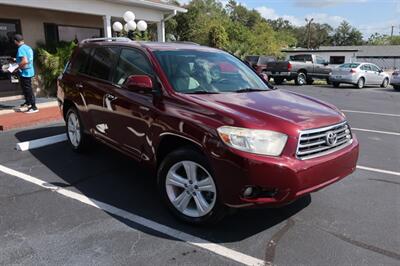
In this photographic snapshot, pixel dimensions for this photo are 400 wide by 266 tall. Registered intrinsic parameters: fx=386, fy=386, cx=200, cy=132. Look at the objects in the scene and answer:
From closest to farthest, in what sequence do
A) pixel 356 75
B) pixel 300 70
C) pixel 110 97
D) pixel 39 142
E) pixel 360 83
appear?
pixel 110 97 → pixel 39 142 → pixel 356 75 → pixel 360 83 → pixel 300 70

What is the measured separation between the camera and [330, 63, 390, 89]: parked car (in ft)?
71.4

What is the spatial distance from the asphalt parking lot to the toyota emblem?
85 cm

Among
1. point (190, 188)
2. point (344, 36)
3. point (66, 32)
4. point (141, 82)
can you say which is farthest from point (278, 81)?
point (344, 36)

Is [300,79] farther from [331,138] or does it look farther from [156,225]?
[156,225]

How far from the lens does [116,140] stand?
192 inches

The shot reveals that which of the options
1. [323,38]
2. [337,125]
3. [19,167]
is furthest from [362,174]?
[323,38]

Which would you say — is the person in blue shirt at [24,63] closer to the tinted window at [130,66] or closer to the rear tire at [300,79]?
the tinted window at [130,66]

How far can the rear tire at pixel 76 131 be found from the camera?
19.7 feet

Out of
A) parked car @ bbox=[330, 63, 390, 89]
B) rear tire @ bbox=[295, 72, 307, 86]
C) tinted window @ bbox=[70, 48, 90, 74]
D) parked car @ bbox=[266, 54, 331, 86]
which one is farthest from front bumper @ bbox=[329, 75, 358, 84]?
tinted window @ bbox=[70, 48, 90, 74]

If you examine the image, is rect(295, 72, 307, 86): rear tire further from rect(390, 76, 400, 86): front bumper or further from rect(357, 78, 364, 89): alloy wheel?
rect(390, 76, 400, 86): front bumper

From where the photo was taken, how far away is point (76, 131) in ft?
20.2

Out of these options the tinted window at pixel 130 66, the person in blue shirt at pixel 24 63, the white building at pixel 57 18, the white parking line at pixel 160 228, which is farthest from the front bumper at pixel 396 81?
the white parking line at pixel 160 228

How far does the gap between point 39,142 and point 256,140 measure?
477 centimetres

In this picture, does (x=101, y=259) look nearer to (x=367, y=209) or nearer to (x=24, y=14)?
(x=367, y=209)
